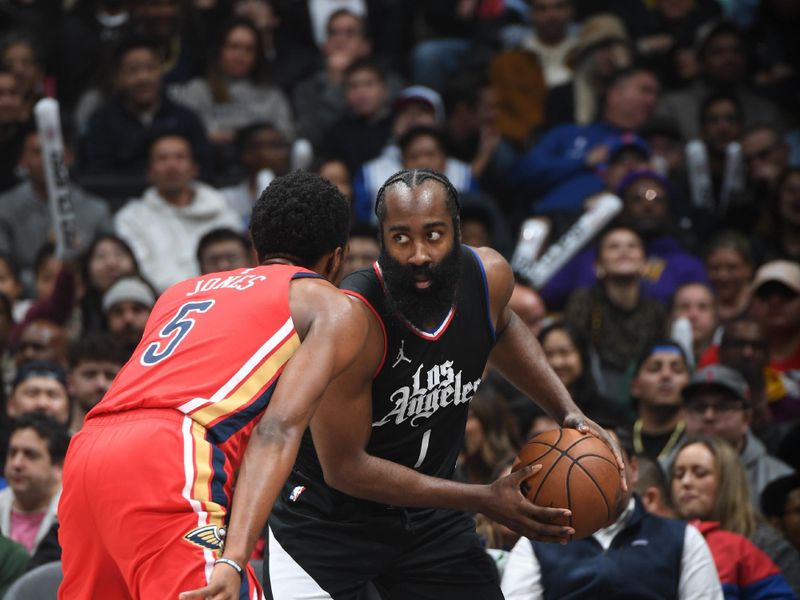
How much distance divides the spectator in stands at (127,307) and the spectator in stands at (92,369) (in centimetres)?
46

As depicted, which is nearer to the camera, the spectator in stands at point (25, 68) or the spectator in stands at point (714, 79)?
the spectator in stands at point (25, 68)

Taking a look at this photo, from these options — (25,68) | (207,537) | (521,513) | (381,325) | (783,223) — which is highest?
(25,68)

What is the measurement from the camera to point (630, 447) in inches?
245

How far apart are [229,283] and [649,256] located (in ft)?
20.1

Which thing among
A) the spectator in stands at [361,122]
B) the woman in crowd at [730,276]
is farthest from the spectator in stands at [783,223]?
the spectator in stands at [361,122]

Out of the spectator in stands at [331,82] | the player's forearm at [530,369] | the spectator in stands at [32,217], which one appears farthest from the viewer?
the spectator in stands at [331,82]

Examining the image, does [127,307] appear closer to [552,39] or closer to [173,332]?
[173,332]

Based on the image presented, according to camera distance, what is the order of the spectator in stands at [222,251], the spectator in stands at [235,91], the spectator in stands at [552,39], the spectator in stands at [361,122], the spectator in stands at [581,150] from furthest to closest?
the spectator in stands at [552,39]
the spectator in stands at [235,91]
the spectator in stands at [361,122]
the spectator in stands at [581,150]
the spectator in stands at [222,251]

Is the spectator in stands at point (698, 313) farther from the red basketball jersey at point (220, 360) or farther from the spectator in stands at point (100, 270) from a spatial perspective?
the red basketball jersey at point (220, 360)

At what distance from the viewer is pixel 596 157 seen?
10.4 meters

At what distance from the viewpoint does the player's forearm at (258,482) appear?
11.4 feet

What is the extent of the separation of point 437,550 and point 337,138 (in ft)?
21.3

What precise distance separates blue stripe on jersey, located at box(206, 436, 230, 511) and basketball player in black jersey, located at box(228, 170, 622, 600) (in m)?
0.63

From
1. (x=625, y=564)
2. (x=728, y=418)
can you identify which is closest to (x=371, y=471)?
(x=625, y=564)
